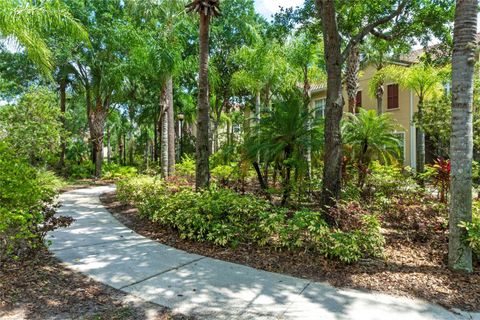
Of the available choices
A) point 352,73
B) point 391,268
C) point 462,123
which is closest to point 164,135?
point 352,73

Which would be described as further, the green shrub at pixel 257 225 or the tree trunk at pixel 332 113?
the tree trunk at pixel 332 113

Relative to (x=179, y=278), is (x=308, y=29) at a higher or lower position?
higher

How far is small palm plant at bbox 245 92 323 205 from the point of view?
24.3 feet

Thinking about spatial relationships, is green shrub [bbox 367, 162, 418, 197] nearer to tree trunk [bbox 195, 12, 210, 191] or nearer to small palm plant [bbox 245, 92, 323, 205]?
small palm plant [bbox 245, 92, 323, 205]

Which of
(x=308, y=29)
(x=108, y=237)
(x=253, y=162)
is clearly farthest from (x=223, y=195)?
(x=308, y=29)

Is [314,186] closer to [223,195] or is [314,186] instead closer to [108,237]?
[223,195]

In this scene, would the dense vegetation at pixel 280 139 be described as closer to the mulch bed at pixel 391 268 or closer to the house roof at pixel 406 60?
the mulch bed at pixel 391 268

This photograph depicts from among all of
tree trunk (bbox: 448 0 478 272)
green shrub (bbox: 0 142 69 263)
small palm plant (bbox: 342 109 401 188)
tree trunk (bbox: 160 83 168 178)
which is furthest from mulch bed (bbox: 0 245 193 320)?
tree trunk (bbox: 160 83 168 178)

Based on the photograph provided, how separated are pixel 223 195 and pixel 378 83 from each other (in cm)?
1199

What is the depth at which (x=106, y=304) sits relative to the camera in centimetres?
361

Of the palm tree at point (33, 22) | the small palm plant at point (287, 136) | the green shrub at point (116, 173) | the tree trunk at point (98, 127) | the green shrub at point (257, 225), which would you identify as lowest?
the green shrub at point (257, 225)

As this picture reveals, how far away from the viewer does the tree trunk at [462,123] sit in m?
4.46

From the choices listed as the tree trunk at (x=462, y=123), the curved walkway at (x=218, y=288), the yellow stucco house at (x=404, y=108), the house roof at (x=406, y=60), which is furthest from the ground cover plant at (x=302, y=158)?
the yellow stucco house at (x=404, y=108)

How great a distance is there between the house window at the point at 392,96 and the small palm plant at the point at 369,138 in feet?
35.2
